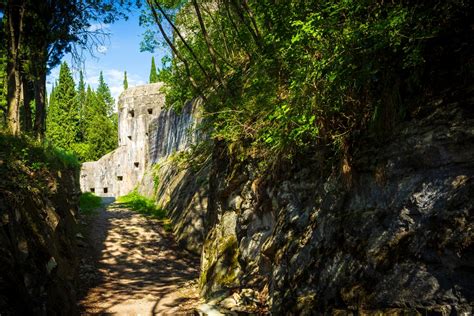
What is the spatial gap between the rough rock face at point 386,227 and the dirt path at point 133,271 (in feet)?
9.80

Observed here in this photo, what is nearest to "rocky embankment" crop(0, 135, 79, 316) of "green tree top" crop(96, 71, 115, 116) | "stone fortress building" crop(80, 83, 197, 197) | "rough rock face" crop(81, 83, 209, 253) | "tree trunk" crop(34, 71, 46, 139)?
"rough rock face" crop(81, 83, 209, 253)

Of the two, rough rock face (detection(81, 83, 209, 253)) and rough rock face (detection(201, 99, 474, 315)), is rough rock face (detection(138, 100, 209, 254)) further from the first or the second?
rough rock face (detection(201, 99, 474, 315))

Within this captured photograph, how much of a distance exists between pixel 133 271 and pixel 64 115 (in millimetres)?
38139

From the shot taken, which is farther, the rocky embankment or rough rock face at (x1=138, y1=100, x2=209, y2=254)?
rough rock face at (x1=138, y1=100, x2=209, y2=254)

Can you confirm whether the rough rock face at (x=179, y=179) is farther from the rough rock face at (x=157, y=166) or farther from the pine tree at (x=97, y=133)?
the pine tree at (x=97, y=133)

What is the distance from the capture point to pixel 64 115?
4262 centimetres

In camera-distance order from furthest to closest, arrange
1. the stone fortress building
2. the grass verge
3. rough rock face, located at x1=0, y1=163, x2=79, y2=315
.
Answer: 1. the stone fortress building
2. the grass verge
3. rough rock face, located at x1=0, y1=163, x2=79, y2=315

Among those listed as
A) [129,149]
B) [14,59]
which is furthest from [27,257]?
[129,149]

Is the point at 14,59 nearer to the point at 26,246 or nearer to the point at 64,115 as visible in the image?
the point at 26,246

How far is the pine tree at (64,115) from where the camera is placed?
42.5 m

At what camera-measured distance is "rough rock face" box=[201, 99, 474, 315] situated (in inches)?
103

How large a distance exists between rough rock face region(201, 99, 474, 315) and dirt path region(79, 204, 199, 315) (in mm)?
2987

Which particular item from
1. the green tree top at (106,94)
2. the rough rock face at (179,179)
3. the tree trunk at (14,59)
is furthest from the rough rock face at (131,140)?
the green tree top at (106,94)

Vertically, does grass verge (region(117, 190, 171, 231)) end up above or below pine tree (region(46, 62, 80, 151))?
below
